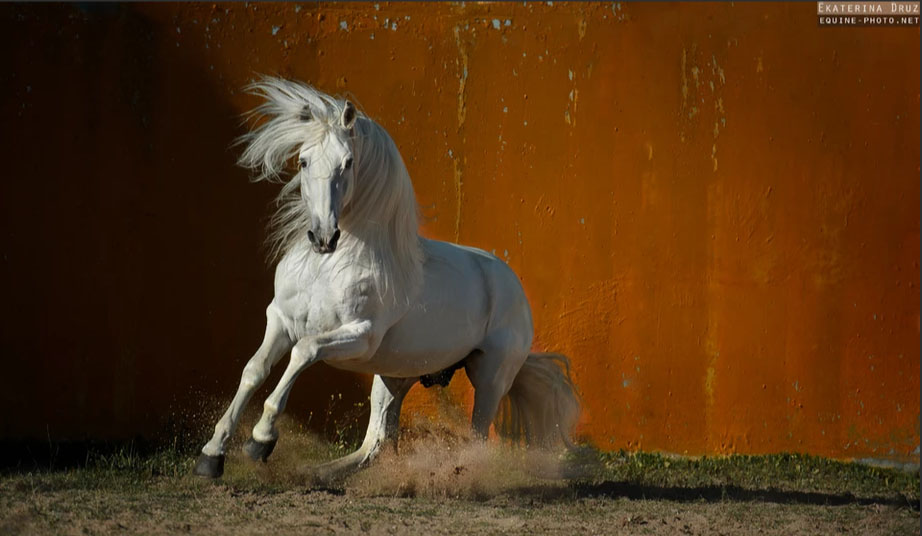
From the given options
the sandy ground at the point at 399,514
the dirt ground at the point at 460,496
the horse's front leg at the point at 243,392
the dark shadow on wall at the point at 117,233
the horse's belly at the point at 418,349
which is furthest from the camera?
the dark shadow on wall at the point at 117,233

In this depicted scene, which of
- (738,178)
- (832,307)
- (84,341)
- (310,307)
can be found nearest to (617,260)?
(738,178)

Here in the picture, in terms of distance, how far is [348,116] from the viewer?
5.29m

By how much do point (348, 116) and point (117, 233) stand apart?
2551 millimetres

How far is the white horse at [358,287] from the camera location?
5.26 m

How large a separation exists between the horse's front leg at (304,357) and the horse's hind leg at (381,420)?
881 mm

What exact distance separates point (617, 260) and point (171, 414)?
3022mm

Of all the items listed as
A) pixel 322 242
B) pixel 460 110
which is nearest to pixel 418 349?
pixel 322 242

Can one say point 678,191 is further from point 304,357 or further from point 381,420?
point 304,357

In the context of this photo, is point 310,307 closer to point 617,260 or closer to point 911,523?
point 617,260

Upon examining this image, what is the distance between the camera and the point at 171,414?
723cm

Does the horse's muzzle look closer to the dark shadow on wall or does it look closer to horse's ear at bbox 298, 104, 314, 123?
horse's ear at bbox 298, 104, 314, 123

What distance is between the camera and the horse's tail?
21.8ft

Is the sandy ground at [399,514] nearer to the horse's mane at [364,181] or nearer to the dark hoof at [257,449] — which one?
the dark hoof at [257,449]

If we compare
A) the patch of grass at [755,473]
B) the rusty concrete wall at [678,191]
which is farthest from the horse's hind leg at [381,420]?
the patch of grass at [755,473]
